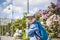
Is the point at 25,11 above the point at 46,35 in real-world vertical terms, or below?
above

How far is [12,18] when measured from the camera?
6371mm

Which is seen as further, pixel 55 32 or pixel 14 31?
pixel 14 31

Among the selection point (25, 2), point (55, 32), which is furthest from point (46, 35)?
point (25, 2)

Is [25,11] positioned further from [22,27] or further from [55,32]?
[55,32]

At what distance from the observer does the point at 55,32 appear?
18.8ft

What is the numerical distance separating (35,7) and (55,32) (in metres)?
0.78

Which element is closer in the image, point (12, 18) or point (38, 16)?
point (38, 16)

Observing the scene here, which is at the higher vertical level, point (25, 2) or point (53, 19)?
point (25, 2)

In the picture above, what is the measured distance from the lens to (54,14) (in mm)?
5777

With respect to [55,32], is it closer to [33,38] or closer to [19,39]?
[33,38]

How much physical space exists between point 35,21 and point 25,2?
614 millimetres

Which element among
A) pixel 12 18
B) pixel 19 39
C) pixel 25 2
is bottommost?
pixel 19 39

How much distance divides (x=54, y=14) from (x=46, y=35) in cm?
53

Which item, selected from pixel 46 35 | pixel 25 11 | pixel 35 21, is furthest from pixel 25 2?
pixel 46 35
